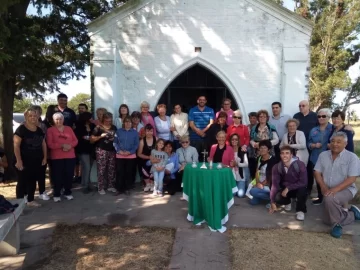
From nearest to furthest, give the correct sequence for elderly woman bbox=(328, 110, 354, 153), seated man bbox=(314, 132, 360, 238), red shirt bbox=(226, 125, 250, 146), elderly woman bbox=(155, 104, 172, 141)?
seated man bbox=(314, 132, 360, 238), elderly woman bbox=(328, 110, 354, 153), red shirt bbox=(226, 125, 250, 146), elderly woman bbox=(155, 104, 172, 141)

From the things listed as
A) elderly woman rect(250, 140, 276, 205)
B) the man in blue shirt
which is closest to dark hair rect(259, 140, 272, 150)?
elderly woman rect(250, 140, 276, 205)

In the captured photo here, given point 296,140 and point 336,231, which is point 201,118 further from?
point 336,231

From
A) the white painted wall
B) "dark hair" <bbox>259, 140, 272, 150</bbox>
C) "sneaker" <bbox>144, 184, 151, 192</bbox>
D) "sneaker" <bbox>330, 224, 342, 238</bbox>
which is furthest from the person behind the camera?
the white painted wall

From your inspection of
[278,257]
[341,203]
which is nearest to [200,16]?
[341,203]

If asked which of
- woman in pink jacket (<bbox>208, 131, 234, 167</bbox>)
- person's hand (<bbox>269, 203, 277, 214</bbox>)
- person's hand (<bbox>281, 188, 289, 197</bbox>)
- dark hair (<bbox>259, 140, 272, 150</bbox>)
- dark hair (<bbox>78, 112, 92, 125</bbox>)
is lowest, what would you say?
person's hand (<bbox>269, 203, 277, 214</bbox>)

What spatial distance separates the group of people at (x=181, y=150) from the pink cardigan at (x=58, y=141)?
0.02 metres

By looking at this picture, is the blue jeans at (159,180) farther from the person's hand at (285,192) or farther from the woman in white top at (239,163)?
the person's hand at (285,192)

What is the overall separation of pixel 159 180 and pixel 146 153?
2.10 feet

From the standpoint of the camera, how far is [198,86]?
9.02 meters

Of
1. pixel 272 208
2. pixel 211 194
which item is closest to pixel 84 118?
pixel 211 194

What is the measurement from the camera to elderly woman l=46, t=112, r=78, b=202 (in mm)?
5820

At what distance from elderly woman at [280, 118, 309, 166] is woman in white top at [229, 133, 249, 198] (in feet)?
2.56

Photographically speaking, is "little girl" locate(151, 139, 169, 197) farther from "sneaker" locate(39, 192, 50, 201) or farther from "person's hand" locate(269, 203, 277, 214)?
"person's hand" locate(269, 203, 277, 214)

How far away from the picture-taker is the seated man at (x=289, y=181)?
17.1ft
